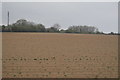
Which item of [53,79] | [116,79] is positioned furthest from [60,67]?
[116,79]

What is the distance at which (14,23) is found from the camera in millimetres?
43781

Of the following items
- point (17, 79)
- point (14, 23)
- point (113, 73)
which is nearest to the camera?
point (17, 79)

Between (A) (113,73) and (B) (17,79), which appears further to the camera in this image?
(A) (113,73)

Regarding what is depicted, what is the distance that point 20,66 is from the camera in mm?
7500

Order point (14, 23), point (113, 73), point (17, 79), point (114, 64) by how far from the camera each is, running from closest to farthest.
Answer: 1. point (17, 79)
2. point (113, 73)
3. point (114, 64)
4. point (14, 23)

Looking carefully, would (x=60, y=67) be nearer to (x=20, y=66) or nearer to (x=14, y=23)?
(x=20, y=66)

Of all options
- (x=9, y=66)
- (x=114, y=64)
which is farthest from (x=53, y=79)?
(x=114, y=64)

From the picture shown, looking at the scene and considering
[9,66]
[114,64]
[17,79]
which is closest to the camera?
[17,79]

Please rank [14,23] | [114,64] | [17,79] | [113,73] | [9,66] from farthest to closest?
[14,23]
[114,64]
[9,66]
[113,73]
[17,79]

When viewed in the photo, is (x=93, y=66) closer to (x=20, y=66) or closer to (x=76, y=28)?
(x=20, y=66)

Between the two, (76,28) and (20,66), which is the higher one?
(76,28)

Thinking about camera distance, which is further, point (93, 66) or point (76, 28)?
point (76, 28)

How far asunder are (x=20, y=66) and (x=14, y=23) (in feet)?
122

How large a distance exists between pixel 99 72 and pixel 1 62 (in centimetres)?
366
